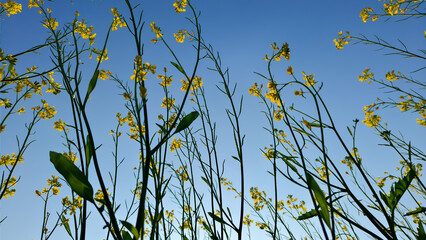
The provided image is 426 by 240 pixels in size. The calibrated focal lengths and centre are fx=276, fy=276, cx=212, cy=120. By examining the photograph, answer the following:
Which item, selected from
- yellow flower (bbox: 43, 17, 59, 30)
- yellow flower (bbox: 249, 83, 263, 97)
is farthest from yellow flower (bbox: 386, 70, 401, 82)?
yellow flower (bbox: 43, 17, 59, 30)

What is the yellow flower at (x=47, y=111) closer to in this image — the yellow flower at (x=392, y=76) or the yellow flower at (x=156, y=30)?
the yellow flower at (x=156, y=30)

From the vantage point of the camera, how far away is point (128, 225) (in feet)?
2.35

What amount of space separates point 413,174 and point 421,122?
2331mm

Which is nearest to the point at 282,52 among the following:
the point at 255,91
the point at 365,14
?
the point at 255,91

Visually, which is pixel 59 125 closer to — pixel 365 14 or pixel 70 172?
pixel 70 172

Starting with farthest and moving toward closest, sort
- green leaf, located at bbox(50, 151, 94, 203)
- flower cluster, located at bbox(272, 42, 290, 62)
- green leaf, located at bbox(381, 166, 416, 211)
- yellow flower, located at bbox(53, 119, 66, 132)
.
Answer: yellow flower, located at bbox(53, 119, 66, 132)
flower cluster, located at bbox(272, 42, 290, 62)
green leaf, located at bbox(381, 166, 416, 211)
green leaf, located at bbox(50, 151, 94, 203)

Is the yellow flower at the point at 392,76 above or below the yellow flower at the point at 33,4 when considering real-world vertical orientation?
above

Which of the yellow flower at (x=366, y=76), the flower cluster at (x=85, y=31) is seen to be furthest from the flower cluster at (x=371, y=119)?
the flower cluster at (x=85, y=31)

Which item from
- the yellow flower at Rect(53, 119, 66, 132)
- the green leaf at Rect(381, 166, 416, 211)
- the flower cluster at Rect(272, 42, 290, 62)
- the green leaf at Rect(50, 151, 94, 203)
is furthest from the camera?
the yellow flower at Rect(53, 119, 66, 132)

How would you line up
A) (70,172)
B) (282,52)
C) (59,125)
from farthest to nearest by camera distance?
(59,125) < (282,52) < (70,172)

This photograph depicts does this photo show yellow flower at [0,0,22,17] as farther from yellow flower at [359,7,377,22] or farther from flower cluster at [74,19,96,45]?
yellow flower at [359,7,377,22]

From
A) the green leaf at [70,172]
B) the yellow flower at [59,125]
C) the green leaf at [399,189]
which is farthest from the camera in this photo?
the yellow flower at [59,125]

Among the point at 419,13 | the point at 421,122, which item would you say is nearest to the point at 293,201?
the point at 421,122

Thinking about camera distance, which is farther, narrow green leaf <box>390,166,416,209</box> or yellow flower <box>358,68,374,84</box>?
yellow flower <box>358,68,374,84</box>
